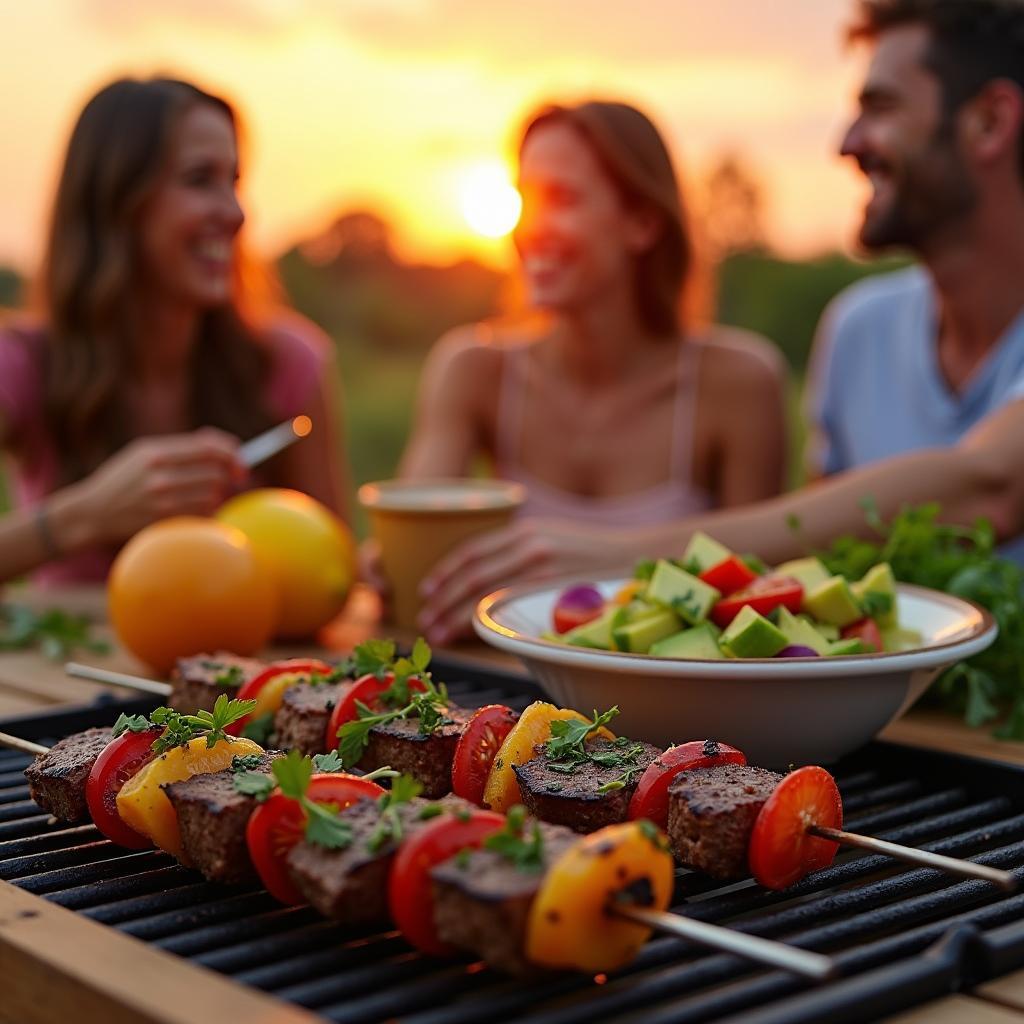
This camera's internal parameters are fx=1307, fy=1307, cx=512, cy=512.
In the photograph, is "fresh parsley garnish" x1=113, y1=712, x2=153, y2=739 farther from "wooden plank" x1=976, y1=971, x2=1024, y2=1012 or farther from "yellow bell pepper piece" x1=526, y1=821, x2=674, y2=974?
"wooden plank" x1=976, y1=971, x2=1024, y2=1012

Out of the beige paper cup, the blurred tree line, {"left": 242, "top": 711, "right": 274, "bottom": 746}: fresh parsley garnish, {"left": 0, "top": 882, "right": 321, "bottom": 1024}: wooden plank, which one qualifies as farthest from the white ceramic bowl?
the blurred tree line

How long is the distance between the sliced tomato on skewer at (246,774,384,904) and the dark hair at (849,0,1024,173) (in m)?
2.91

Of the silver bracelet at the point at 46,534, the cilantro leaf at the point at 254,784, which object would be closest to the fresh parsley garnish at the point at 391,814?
the cilantro leaf at the point at 254,784

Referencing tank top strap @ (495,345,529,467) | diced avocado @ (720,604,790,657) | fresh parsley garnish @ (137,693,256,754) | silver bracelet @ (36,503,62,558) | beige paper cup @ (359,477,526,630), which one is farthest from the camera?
tank top strap @ (495,345,529,467)

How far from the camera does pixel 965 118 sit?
348 cm

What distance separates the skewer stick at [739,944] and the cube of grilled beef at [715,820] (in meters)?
0.20

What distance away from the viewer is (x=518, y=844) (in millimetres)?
1048

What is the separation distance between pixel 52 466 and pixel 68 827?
2.40 meters

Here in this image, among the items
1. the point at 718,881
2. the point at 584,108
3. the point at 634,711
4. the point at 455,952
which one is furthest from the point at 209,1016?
the point at 584,108

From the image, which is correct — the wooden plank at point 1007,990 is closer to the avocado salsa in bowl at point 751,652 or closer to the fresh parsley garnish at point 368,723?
the avocado salsa in bowl at point 751,652

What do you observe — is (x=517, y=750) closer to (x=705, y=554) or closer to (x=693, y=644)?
(x=693, y=644)

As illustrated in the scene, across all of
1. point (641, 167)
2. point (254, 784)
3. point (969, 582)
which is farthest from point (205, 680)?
point (641, 167)

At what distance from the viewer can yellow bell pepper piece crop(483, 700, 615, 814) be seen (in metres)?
1.36

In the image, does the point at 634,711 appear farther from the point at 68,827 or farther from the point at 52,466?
the point at 52,466
